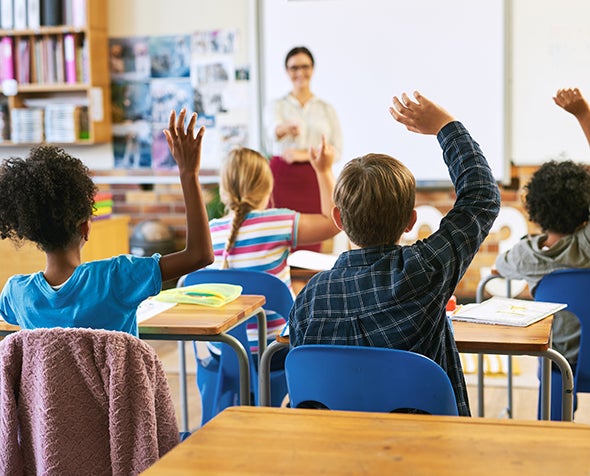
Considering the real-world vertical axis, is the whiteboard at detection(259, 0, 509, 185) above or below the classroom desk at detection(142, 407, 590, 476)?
above

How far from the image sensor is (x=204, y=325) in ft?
Answer: 7.02

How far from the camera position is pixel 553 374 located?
104 inches

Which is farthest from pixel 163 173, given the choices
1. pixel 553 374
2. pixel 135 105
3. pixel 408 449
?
pixel 408 449

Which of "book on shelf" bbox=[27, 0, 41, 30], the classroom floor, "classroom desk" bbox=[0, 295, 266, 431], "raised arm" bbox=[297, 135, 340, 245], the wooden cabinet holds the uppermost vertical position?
"book on shelf" bbox=[27, 0, 41, 30]

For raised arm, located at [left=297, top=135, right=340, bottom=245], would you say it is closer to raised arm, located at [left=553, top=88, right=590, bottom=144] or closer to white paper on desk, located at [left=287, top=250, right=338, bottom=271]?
white paper on desk, located at [left=287, top=250, right=338, bottom=271]

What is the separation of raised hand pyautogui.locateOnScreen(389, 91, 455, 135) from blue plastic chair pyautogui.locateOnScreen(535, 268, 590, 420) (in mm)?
789

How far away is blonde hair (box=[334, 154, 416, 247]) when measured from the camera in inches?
68.3

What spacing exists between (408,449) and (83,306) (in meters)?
0.94

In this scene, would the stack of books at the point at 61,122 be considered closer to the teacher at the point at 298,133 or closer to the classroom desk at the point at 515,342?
the teacher at the point at 298,133

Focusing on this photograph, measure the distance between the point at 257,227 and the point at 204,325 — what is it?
748 mm

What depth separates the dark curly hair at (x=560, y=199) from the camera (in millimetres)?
2730

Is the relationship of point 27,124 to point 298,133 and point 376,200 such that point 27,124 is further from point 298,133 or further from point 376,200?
point 376,200

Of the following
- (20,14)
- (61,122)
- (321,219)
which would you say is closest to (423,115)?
(321,219)

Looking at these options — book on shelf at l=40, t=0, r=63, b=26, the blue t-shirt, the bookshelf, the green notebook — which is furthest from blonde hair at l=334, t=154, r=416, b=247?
book on shelf at l=40, t=0, r=63, b=26
